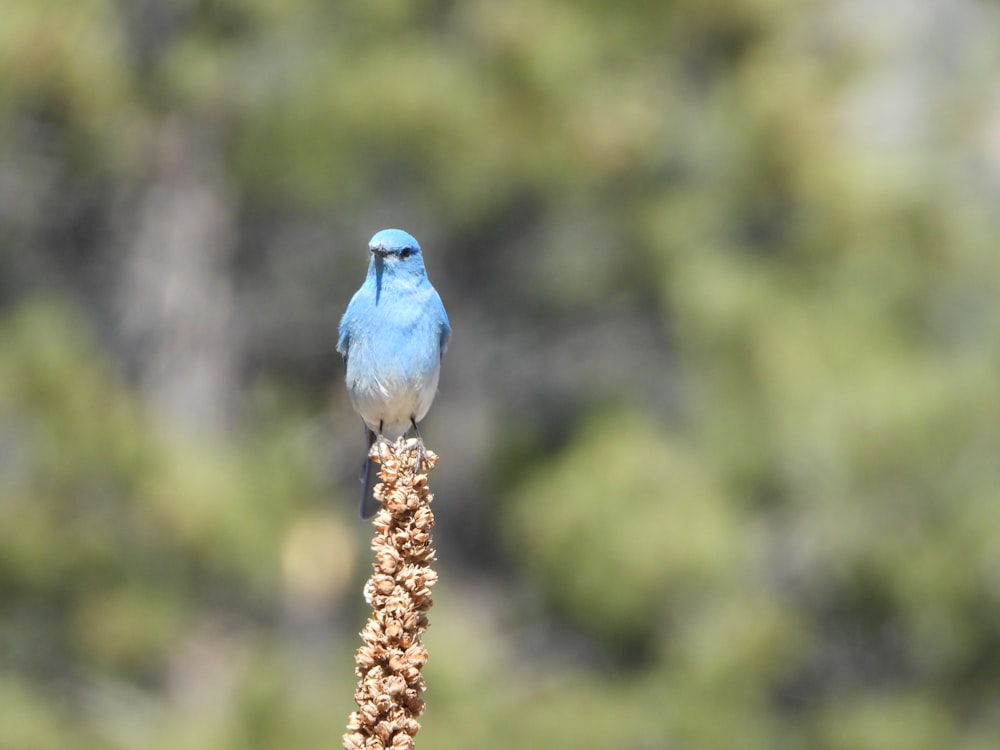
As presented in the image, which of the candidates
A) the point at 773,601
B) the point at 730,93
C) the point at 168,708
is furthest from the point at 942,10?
the point at 168,708

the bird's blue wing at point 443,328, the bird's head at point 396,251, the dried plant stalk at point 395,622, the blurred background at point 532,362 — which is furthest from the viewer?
the blurred background at point 532,362

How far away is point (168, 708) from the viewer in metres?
7.18

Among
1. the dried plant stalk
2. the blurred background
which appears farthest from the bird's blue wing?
the blurred background

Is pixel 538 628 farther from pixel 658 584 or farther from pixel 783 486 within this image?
pixel 783 486

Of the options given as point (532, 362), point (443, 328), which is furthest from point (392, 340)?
point (532, 362)

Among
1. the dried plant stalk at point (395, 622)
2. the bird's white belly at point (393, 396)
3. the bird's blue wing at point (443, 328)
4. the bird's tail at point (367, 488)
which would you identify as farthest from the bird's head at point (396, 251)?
the dried plant stalk at point (395, 622)

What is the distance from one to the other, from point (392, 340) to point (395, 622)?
1.59 m

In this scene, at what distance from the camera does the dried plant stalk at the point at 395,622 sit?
1951mm

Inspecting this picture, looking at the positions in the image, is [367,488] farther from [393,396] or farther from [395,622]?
[395,622]

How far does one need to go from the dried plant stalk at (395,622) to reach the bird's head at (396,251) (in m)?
1.33

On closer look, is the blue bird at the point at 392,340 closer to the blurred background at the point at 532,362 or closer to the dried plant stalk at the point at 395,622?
the dried plant stalk at the point at 395,622

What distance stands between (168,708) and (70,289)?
7.79 feet

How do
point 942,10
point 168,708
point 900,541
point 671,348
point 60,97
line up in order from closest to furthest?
point 60,97 → point 168,708 → point 900,541 → point 671,348 → point 942,10

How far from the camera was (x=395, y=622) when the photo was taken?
2.05 m
